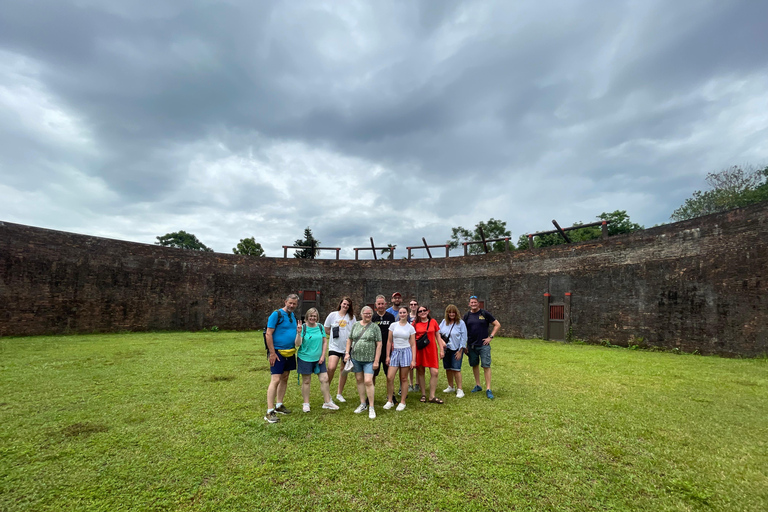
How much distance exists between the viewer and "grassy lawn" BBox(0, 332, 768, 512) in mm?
2656

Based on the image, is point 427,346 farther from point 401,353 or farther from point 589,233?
point 589,233

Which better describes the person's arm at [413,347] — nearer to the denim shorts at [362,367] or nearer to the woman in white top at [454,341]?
the denim shorts at [362,367]

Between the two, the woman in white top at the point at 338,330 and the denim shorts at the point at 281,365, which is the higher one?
the woman in white top at the point at 338,330

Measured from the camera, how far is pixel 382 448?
11.5 feet

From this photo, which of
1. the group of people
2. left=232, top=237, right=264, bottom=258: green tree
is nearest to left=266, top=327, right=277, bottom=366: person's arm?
the group of people

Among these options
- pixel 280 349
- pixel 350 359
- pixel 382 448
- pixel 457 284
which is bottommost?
pixel 382 448

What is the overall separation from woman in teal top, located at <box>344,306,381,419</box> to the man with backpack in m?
0.78

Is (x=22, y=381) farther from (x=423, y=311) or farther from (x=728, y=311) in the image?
(x=728, y=311)

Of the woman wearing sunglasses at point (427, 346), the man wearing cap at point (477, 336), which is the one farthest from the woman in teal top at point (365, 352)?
the man wearing cap at point (477, 336)

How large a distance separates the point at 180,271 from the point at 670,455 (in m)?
18.3

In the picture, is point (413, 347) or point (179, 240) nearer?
point (413, 347)

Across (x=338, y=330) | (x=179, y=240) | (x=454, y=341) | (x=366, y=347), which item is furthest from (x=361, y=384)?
(x=179, y=240)

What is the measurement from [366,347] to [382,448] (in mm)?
1360

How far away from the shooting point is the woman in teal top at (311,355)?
15.1 feet
